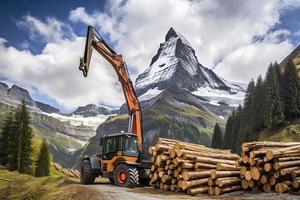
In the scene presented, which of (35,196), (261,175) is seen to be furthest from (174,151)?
(35,196)

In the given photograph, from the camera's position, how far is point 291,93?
78.8 meters

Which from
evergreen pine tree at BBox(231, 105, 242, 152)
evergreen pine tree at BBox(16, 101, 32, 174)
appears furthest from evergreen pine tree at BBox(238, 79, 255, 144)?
evergreen pine tree at BBox(16, 101, 32, 174)

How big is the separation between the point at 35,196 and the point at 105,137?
229 inches

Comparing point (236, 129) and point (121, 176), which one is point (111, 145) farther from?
point (236, 129)

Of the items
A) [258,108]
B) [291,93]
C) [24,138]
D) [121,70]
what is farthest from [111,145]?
[258,108]

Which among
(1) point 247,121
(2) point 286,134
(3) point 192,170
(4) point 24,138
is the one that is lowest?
(3) point 192,170

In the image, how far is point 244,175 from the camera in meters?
17.2

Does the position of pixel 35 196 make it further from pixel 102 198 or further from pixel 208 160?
pixel 208 160

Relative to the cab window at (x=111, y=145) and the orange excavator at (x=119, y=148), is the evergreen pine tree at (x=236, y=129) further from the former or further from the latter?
the cab window at (x=111, y=145)

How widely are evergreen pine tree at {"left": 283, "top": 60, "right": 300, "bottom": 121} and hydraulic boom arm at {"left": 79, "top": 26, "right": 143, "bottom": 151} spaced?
2355 inches

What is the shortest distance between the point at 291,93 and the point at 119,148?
64107 millimetres

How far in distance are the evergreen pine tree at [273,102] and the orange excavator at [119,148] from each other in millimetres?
58484

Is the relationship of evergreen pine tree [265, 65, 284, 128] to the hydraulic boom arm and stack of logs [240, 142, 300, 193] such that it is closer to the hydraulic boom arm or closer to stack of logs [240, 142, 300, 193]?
the hydraulic boom arm

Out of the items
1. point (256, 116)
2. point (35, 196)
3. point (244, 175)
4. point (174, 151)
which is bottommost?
point (35, 196)
